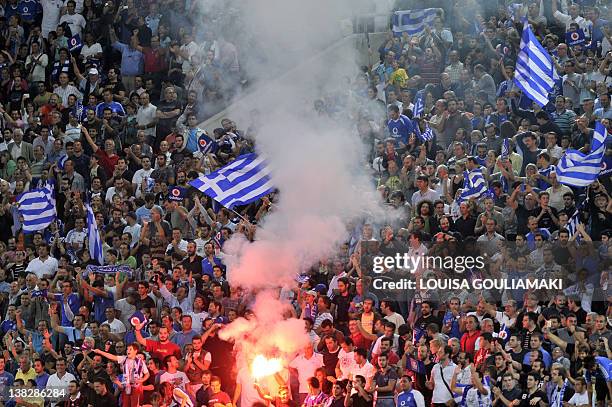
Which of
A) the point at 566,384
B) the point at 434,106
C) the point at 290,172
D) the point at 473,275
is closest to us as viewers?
the point at 566,384

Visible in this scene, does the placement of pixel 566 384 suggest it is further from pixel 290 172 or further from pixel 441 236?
pixel 290 172

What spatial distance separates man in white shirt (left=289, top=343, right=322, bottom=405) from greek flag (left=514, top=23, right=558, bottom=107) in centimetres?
473

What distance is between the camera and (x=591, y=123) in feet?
61.6

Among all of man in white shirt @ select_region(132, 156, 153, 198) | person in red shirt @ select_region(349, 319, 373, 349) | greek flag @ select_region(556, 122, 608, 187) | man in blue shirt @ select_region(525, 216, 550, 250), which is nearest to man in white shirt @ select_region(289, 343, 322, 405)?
person in red shirt @ select_region(349, 319, 373, 349)

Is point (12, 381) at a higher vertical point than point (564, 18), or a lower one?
lower

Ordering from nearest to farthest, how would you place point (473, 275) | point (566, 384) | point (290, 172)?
point (566, 384), point (473, 275), point (290, 172)

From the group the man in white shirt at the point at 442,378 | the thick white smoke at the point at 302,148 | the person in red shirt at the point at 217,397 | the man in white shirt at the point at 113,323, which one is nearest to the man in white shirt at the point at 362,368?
the man in white shirt at the point at 442,378

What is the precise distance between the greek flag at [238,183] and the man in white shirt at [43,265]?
87.6 inches

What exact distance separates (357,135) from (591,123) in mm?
2821

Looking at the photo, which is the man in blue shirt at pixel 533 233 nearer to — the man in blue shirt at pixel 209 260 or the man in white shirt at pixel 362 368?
the man in white shirt at pixel 362 368

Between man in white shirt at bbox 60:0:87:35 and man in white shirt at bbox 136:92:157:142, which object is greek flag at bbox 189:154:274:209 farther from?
man in white shirt at bbox 60:0:87:35

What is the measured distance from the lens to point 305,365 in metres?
16.5

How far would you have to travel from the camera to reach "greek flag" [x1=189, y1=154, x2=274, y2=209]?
60.4ft

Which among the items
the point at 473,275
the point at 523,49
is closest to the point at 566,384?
the point at 473,275
